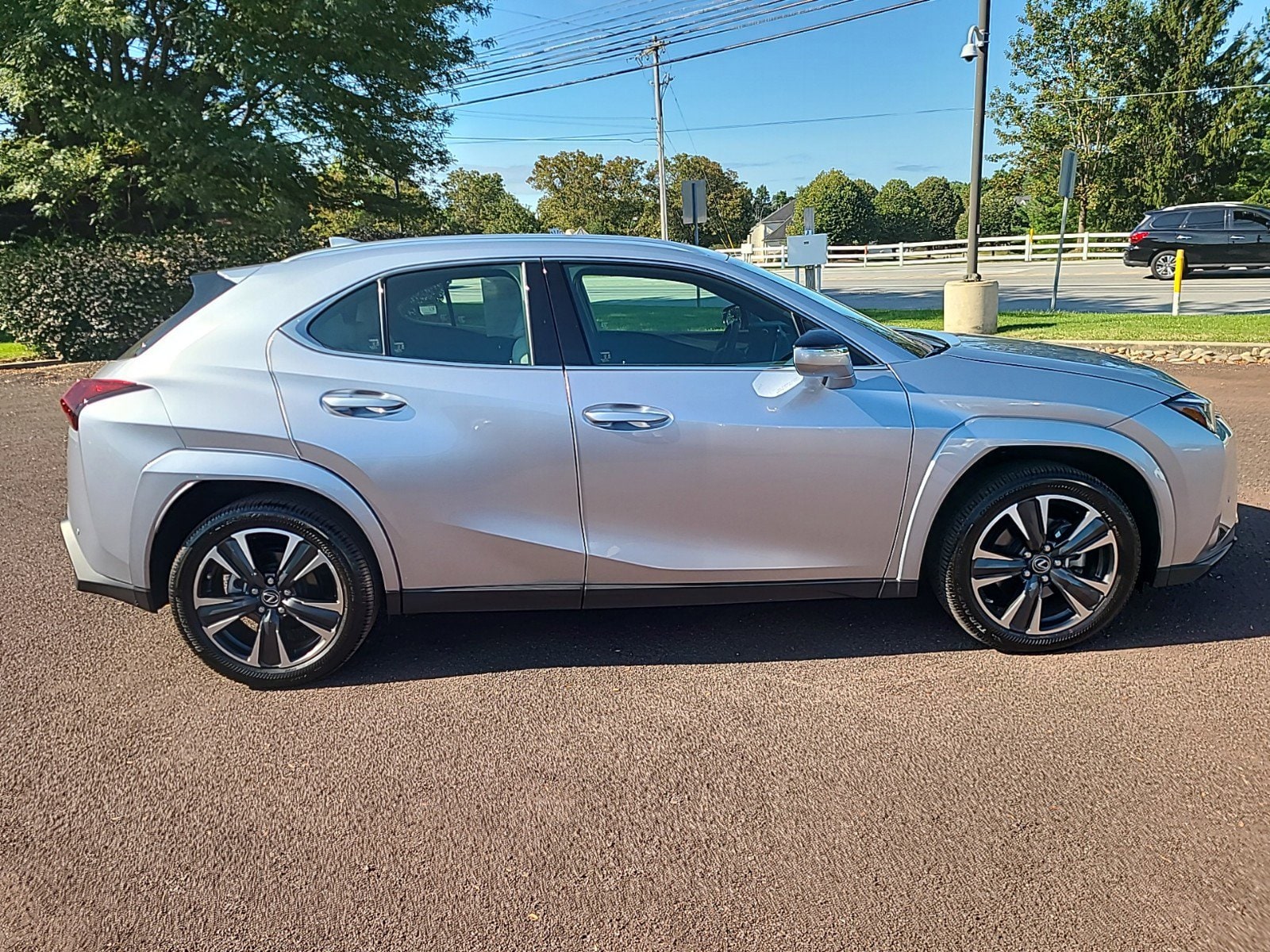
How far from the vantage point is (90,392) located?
→ 3.38 meters

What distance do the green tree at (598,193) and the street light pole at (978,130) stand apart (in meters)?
44.4

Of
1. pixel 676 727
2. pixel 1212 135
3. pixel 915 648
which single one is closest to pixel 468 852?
pixel 676 727

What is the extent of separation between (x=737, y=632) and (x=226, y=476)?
2141mm

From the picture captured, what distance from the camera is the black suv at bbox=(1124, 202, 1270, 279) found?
894 inches

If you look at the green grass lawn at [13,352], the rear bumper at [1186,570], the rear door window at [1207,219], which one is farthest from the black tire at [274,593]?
the rear door window at [1207,219]

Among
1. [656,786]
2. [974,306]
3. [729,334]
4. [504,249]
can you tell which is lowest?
[656,786]

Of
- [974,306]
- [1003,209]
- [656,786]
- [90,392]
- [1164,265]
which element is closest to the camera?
[656,786]

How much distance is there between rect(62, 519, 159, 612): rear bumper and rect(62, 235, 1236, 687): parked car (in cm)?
1

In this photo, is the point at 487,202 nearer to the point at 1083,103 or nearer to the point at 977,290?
the point at 1083,103

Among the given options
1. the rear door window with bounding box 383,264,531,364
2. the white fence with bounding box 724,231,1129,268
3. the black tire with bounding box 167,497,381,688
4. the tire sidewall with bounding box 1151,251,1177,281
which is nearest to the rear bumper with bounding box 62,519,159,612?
the black tire with bounding box 167,497,381,688

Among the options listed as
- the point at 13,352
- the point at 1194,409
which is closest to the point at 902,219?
the point at 13,352

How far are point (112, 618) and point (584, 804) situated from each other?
8.94 ft

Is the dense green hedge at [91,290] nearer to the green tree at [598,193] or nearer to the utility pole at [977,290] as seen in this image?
the utility pole at [977,290]

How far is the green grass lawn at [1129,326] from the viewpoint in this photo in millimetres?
11430
